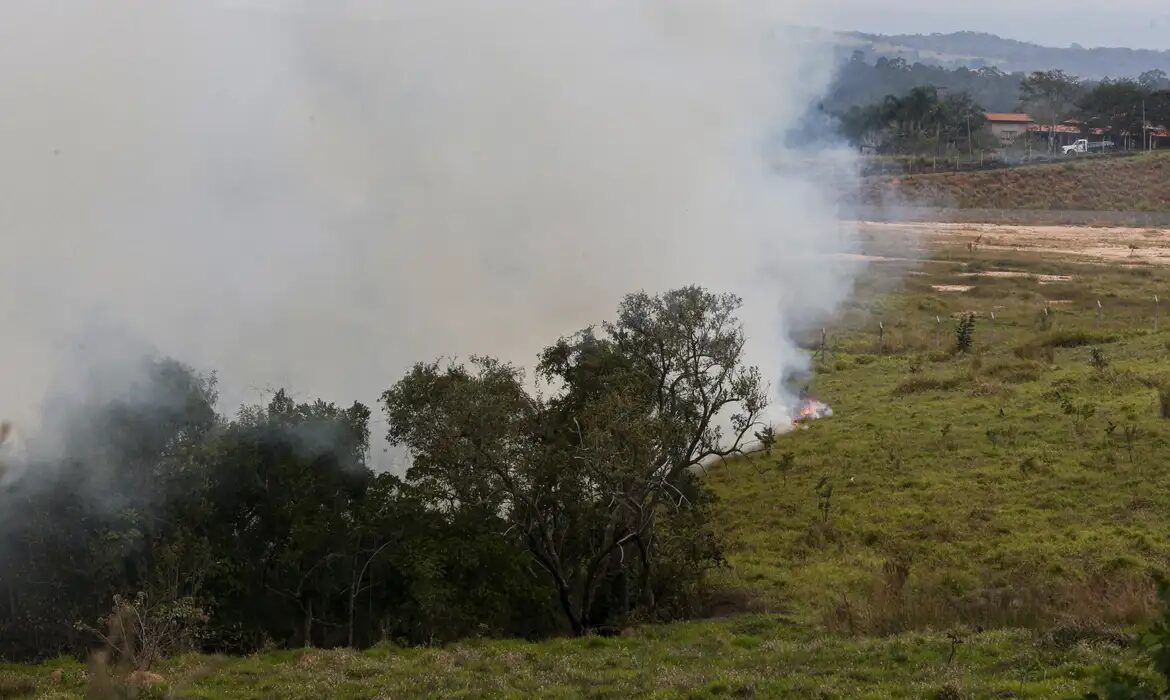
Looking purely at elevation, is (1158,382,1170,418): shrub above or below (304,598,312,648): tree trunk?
above

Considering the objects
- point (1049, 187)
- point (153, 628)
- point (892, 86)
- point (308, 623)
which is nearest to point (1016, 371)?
point (308, 623)

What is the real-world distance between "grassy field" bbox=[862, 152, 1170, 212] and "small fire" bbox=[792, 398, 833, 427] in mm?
58817

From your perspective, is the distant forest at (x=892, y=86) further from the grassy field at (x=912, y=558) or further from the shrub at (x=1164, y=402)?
the shrub at (x=1164, y=402)

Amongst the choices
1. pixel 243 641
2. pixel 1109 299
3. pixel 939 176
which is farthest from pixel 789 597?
pixel 939 176

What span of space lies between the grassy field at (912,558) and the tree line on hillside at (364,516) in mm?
1647

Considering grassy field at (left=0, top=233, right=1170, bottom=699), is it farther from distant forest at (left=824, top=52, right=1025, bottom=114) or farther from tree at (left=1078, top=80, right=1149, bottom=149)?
distant forest at (left=824, top=52, right=1025, bottom=114)

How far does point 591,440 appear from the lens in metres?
20.9

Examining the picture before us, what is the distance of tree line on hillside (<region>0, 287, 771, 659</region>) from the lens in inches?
790

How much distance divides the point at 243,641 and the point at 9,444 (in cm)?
546

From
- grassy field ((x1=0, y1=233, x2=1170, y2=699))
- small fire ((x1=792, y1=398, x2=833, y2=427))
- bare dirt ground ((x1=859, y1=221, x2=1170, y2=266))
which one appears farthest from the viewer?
bare dirt ground ((x1=859, y1=221, x2=1170, y2=266))

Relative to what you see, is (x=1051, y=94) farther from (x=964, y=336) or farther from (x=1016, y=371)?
(x=1016, y=371)

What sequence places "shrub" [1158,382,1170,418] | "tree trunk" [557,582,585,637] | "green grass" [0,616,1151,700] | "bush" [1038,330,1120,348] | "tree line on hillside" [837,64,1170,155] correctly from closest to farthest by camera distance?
"green grass" [0,616,1151,700], "tree trunk" [557,582,585,637], "shrub" [1158,382,1170,418], "bush" [1038,330,1120,348], "tree line on hillside" [837,64,1170,155]

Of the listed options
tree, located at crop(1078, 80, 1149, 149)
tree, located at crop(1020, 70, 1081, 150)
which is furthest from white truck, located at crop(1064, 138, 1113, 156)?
tree, located at crop(1020, 70, 1081, 150)

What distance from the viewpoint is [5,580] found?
1983cm
